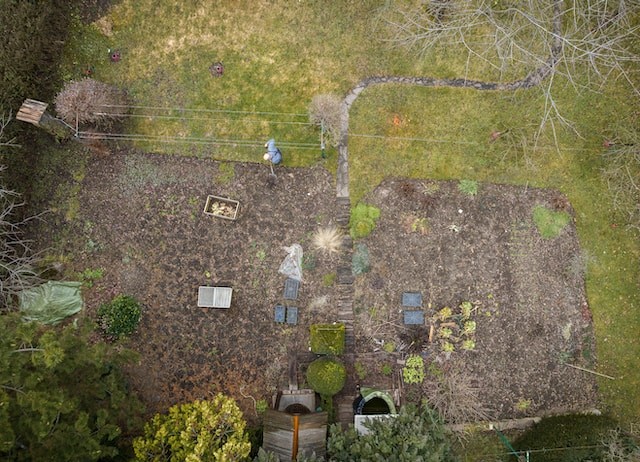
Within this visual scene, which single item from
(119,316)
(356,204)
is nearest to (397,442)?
(356,204)

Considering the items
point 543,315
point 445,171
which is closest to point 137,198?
point 445,171

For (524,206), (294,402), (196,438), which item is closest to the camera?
(196,438)

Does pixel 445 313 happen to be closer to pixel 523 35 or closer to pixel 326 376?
pixel 326 376

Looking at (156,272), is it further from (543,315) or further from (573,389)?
(573,389)

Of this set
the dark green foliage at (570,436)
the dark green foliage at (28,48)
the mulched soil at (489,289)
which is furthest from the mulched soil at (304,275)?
the dark green foliage at (28,48)

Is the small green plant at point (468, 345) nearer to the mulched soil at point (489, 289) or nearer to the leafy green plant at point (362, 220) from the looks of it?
the mulched soil at point (489, 289)

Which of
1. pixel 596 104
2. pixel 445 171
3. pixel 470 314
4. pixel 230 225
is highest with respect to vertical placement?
pixel 596 104
